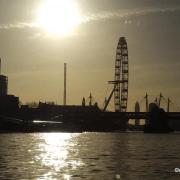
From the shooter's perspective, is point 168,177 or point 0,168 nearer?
point 168,177

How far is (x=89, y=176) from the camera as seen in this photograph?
51.2 metres

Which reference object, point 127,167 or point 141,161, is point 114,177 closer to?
point 127,167

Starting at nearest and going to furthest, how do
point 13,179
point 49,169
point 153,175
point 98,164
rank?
point 13,179 < point 153,175 < point 49,169 < point 98,164

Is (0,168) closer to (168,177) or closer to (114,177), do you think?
(114,177)

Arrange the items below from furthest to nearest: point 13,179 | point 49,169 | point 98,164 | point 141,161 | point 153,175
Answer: point 141,161
point 98,164
point 49,169
point 153,175
point 13,179

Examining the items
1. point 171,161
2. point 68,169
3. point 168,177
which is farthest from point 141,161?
point 168,177

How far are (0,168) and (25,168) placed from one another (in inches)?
86.5

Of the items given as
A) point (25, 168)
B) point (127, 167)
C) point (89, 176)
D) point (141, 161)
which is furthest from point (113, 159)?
point (89, 176)

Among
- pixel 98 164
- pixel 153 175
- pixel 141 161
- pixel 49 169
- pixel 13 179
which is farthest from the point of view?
pixel 141 161

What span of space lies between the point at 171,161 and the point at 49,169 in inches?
648

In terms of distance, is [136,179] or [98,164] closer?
[136,179]

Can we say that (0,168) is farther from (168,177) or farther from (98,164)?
(168,177)

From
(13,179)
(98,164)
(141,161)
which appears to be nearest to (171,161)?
(141,161)

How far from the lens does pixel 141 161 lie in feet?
222
